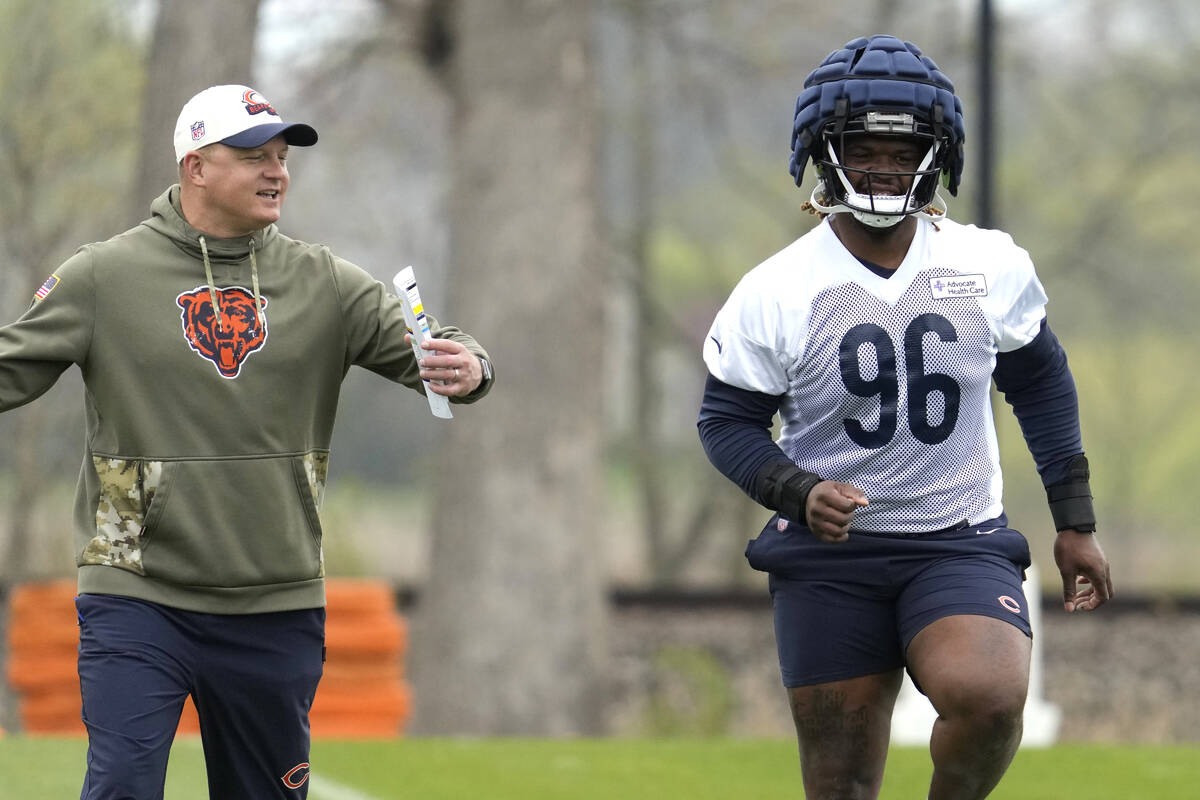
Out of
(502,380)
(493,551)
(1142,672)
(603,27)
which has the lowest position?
(1142,672)

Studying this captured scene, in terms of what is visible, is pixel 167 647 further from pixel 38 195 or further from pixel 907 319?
pixel 38 195

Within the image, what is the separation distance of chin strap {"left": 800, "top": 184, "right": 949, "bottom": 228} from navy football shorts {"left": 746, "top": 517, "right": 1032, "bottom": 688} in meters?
0.79

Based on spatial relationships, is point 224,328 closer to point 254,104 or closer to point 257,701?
point 254,104

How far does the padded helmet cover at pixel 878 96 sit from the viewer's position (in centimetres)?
491

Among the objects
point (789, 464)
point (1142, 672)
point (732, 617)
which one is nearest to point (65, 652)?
point (732, 617)

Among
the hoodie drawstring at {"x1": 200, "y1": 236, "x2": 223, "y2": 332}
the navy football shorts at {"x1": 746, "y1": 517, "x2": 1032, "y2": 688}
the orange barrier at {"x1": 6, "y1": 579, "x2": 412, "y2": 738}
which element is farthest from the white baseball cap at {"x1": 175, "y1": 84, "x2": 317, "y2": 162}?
the orange barrier at {"x1": 6, "y1": 579, "x2": 412, "y2": 738}

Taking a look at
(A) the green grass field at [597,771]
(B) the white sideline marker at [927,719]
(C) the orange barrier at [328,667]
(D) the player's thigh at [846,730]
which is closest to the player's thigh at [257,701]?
(D) the player's thigh at [846,730]

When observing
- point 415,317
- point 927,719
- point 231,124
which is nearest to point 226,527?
point 415,317

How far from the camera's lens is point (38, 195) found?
15922 millimetres

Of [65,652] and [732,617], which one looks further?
[732,617]

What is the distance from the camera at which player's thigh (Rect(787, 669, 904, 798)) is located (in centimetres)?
488

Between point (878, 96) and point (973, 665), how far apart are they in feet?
4.71

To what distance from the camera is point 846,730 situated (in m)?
4.88

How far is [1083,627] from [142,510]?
13.7m
